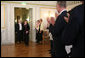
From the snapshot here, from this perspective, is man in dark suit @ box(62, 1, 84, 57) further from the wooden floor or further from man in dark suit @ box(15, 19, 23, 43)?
man in dark suit @ box(15, 19, 23, 43)

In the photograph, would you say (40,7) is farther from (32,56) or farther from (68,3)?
(32,56)

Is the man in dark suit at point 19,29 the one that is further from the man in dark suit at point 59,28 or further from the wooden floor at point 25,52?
the man in dark suit at point 59,28

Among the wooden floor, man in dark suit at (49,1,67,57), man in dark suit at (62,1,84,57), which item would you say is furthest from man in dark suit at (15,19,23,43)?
man in dark suit at (62,1,84,57)

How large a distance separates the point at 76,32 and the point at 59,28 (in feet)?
2.10

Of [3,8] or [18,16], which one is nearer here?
[3,8]

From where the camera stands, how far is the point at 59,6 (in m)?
2.23

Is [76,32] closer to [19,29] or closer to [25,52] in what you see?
[25,52]

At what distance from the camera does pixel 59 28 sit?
6.40 feet

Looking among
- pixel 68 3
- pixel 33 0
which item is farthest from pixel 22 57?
pixel 68 3

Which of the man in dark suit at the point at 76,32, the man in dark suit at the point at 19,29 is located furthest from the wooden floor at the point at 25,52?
the man in dark suit at the point at 76,32

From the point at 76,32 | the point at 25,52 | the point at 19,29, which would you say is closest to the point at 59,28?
the point at 76,32

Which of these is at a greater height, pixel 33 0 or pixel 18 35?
pixel 33 0

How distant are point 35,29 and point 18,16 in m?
3.69

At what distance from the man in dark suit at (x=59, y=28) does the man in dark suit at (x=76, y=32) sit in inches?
22.8
